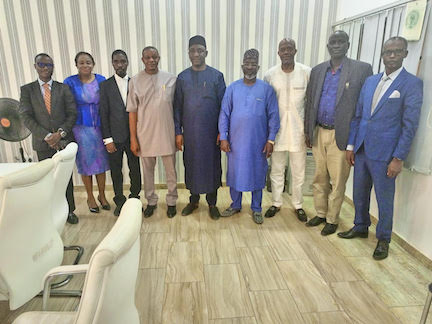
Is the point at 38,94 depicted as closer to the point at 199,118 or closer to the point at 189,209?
the point at 199,118

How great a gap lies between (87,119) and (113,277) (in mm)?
2474

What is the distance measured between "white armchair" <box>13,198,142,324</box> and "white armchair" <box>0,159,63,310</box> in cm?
58

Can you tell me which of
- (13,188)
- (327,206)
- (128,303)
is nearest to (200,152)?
(327,206)

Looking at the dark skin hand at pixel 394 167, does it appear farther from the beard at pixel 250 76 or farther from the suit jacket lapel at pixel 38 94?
the suit jacket lapel at pixel 38 94

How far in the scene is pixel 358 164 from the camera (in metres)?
2.57

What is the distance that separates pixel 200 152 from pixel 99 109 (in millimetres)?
1043

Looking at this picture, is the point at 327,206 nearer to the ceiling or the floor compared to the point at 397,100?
nearer to the floor

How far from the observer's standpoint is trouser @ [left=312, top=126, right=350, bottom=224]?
271cm

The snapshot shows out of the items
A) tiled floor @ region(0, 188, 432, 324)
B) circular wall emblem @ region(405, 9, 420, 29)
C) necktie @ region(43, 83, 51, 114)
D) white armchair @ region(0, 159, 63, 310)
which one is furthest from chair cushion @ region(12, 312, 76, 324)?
circular wall emblem @ region(405, 9, 420, 29)

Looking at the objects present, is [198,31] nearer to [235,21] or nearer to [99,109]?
[235,21]

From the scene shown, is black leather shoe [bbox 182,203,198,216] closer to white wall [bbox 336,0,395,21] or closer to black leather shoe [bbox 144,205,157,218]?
black leather shoe [bbox 144,205,157,218]

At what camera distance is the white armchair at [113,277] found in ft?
2.59

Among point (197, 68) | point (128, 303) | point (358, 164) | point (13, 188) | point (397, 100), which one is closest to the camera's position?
point (128, 303)

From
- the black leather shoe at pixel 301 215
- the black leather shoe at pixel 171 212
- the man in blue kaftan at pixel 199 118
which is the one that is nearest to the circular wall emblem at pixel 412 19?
the man in blue kaftan at pixel 199 118
